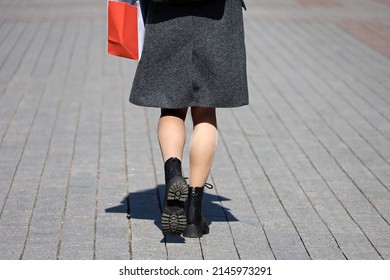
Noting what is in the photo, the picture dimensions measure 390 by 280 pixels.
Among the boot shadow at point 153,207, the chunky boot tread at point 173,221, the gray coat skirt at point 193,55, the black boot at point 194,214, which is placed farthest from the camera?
the boot shadow at point 153,207

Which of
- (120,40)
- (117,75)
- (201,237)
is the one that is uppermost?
(120,40)

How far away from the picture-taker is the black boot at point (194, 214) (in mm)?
5461

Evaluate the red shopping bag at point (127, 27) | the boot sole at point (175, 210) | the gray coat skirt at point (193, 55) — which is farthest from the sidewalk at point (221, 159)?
the red shopping bag at point (127, 27)

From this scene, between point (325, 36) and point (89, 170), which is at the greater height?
point (89, 170)

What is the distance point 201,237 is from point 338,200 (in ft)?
3.85

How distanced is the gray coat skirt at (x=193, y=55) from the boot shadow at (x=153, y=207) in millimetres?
776

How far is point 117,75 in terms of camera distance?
35.5 ft

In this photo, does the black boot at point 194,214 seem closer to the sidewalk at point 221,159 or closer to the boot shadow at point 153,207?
the sidewalk at point 221,159

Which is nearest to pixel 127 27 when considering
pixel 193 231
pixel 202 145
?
pixel 202 145

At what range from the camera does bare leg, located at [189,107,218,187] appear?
5488 millimetres

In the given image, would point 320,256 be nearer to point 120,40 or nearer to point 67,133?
point 120,40

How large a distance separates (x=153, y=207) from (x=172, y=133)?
77 centimetres

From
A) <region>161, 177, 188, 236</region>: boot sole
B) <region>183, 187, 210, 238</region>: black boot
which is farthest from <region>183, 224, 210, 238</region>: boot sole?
<region>161, 177, 188, 236</region>: boot sole
